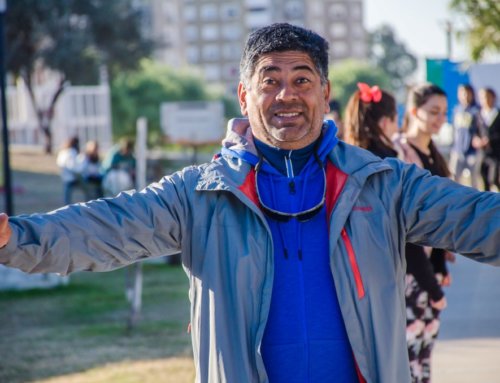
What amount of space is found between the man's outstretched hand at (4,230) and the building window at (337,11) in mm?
156289

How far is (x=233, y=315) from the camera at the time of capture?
2.71 m

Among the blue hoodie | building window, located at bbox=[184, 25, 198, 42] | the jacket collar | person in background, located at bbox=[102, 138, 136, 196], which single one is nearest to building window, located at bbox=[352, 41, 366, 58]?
building window, located at bbox=[184, 25, 198, 42]

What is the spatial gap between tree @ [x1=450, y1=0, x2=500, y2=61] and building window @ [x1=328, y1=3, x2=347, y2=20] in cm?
13920

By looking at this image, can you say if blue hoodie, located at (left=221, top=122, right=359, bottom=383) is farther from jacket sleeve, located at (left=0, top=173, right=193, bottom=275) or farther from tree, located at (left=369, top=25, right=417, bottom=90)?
tree, located at (left=369, top=25, right=417, bottom=90)

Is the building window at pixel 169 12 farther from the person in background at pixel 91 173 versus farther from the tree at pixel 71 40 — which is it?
the person in background at pixel 91 173

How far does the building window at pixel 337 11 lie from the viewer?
6142 inches

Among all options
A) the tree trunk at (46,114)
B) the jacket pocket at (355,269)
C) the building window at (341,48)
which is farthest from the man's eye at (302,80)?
the building window at (341,48)

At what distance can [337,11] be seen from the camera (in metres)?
157

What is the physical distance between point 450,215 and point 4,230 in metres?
1.17

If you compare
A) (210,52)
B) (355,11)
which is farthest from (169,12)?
(355,11)

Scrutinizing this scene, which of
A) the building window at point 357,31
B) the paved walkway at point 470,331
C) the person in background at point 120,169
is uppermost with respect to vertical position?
the building window at point 357,31

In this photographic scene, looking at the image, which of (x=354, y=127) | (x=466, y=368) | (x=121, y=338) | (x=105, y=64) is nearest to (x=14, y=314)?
(x=121, y=338)

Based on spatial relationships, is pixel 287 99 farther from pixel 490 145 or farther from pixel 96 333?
pixel 490 145

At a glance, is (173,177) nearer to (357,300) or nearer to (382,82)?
(357,300)
